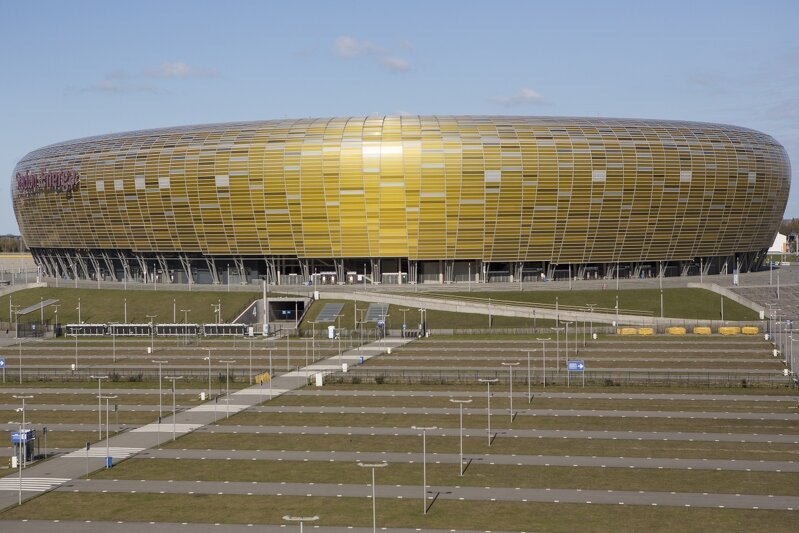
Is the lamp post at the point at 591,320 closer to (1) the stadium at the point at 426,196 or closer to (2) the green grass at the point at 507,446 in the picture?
(1) the stadium at the point at 426,196

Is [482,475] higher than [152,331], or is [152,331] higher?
[152,331]

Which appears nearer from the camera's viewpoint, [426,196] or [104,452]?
[104,452]

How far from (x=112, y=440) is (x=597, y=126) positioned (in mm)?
108015

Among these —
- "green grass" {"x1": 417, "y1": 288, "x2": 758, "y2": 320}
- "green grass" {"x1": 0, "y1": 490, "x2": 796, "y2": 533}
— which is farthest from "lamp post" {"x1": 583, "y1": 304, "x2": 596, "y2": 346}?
"green grass" {"x1": 0, "y1": 490, "x2": 796, "y2": 533}

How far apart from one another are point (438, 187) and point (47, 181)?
6638 centimetres

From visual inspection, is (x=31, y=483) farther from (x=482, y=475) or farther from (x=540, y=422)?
(x=540, y=422)

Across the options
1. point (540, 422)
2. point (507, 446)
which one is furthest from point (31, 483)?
point (540, 422)

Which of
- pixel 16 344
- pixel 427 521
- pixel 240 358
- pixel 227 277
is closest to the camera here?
pixel 427 521

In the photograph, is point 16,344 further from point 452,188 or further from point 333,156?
point 452,188

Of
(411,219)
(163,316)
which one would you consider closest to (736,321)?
(411,219)

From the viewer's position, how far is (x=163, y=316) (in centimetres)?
14975

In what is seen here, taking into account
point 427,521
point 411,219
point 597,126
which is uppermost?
point 597,126

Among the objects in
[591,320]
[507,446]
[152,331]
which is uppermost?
[591,320]

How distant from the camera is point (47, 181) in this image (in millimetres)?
183625
